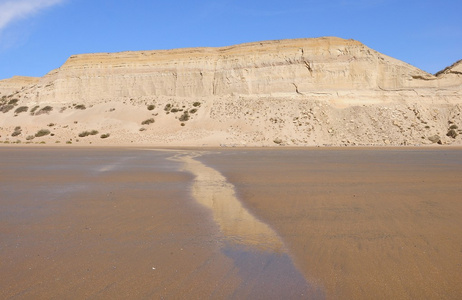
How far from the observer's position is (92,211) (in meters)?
7.05

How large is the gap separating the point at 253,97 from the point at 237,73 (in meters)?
3.96

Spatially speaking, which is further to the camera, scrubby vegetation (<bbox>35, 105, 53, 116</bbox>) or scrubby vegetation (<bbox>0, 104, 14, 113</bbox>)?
scrubby vegetation (<bbox>0, 104, 14, 113</bbox>)

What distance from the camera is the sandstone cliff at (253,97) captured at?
39531 millimetres

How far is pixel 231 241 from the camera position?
5281 mm

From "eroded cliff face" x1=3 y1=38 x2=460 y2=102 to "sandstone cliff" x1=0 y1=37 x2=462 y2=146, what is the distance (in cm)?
11

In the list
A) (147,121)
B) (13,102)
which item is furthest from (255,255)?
(13,102)

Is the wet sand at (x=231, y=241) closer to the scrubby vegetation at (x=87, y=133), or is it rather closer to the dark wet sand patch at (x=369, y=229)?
the dark wet sand patch at (x=369, y=229)

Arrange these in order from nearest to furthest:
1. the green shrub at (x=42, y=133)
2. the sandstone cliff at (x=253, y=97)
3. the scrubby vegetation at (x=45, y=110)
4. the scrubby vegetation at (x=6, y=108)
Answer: the sandstone cliff at (x=253, y=97)
the green shrub at (x=42, y=133)
the scrubby vegetation at (x=45, y=110)
the scrubby vegetation at (x=6, y=108)

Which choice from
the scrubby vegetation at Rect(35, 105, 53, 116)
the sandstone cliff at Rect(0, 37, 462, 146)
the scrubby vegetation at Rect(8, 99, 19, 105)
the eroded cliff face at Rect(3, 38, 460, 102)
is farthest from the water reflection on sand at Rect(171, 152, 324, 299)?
the scrubby vegetation at Rect(8, 99, 19, 105)

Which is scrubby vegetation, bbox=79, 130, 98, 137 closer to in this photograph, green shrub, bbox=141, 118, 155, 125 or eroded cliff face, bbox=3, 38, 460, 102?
green shrub, bbox=141, 118, 155, 125

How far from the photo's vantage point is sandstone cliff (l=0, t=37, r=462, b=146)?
39.5 metres

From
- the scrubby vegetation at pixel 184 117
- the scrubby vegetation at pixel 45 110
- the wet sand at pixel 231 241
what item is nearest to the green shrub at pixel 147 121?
the scrubby vegetation at pixel 184 117

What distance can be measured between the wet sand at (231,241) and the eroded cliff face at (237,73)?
119 ft

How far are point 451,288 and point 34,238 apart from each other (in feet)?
15.2
